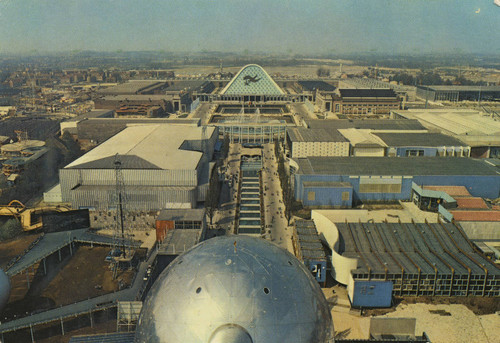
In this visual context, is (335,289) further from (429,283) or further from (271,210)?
(271,210)

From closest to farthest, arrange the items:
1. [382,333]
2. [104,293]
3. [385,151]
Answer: [382,333] < [104,293] < [385,151]

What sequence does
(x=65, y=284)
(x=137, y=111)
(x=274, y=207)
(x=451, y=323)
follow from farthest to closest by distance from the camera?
(x=137, y=111), (x=274, y=207), (x=65, y=284), (x=451, y=323)

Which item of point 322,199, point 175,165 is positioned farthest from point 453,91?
point 175,165

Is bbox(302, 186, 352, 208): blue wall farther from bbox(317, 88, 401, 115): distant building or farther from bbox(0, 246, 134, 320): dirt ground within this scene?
bbox(317, 88, 401, 115): distant building

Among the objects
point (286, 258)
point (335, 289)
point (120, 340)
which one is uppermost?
point (286, 258)

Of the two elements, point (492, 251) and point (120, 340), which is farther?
point (492, 251)

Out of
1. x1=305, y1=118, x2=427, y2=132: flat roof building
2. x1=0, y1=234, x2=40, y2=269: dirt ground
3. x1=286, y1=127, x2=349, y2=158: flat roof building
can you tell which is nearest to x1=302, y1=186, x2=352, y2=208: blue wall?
x1=286, y1=127, x2=349, y2=158: flat roof building

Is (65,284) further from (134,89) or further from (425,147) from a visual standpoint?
(134,89)

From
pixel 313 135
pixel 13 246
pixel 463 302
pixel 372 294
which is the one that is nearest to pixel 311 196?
pixel 372 294
